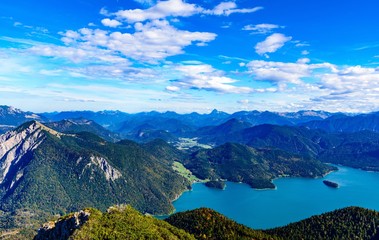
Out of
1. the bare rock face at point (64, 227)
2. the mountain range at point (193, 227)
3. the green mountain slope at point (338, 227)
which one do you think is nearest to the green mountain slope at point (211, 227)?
the mountain range at point (193, 227)

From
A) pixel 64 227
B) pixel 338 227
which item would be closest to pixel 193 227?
pixel 64 227

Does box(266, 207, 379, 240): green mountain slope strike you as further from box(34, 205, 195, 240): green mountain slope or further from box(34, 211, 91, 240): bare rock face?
box(34, 211, 91, 240): bare rock face

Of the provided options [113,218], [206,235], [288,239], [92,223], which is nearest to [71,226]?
[92,223]

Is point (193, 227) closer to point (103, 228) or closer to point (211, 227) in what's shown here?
point (211, 227)

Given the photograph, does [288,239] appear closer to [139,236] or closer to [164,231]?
[164,231]

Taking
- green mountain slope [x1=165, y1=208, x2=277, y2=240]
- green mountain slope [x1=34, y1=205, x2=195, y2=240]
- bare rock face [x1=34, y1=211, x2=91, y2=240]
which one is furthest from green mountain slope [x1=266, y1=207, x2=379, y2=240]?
bare rock face [x1=34, y1=211, x2=91, y2=240]

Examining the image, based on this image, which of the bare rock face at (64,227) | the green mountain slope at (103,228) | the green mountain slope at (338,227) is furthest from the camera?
the green mountain slope at (338,227)

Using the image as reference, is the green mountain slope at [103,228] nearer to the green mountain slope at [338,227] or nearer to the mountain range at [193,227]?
the mountain range at [193,227]

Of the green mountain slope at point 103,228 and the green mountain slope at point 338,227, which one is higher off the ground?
the green mountain slope at point 103,228
